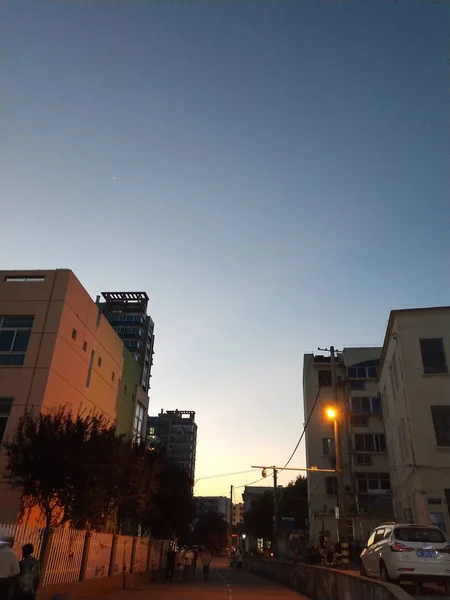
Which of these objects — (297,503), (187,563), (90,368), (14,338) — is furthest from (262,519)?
(14,338)

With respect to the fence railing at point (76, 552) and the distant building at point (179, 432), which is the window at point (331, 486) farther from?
the distant building at point (179, 432)

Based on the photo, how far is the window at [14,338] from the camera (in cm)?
2214

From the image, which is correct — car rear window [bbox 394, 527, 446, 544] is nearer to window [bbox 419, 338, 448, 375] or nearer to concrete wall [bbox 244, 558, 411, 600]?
concrete wall [bbox 244, 558, 411, 600]

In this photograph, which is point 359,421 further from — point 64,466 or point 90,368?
point 64,466

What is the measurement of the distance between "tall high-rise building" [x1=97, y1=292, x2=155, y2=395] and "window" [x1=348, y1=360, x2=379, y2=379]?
64554 mm

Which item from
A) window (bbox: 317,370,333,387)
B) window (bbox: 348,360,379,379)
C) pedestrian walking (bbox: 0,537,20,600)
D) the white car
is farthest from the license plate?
window (bbox: 317,370,333,387)

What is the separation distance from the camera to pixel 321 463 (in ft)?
172

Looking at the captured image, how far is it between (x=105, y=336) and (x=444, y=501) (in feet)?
69.2

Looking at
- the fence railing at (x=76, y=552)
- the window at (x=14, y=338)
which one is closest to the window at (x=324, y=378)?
the fence railing at (x=76, y=552)

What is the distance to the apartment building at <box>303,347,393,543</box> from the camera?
4922 centimetres

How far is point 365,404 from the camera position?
53188 mm

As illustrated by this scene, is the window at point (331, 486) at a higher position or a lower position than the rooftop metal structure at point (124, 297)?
lower

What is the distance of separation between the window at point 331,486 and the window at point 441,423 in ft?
89.9

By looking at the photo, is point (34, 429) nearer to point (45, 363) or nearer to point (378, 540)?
point (45, 363)
